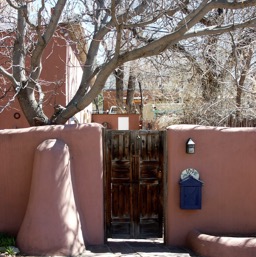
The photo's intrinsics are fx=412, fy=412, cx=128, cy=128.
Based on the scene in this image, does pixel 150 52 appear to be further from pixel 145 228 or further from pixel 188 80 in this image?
pixel 188 80

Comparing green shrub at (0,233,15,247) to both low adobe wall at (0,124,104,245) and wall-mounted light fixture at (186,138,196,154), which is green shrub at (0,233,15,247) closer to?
low adobe wall at (0,124,104,245)

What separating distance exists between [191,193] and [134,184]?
1.01m

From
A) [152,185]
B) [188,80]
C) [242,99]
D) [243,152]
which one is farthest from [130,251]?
[188,80]

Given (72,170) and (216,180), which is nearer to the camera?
(72,170)

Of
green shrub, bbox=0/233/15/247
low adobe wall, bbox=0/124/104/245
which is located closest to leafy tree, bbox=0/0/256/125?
low adobe wall, bbox=0/124/104/245

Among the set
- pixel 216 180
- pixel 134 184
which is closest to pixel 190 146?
pixel 216 180

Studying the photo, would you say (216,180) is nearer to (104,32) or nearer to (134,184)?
(134,184)

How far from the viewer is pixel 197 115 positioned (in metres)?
12.9

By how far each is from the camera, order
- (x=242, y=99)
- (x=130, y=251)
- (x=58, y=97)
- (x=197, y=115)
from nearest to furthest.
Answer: (x=130, y=251) → (x=58, y=97) → (x=242, y=99) → (x=197, y=115)

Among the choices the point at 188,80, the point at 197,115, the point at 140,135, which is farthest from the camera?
the point at 188,80

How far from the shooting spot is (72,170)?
6.57 meters

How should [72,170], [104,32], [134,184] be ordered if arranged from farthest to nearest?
[104,32] < [134,184] < [72,170]

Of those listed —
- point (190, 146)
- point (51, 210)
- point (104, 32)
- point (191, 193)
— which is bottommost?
point (51, 210)

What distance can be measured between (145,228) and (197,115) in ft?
21.6
